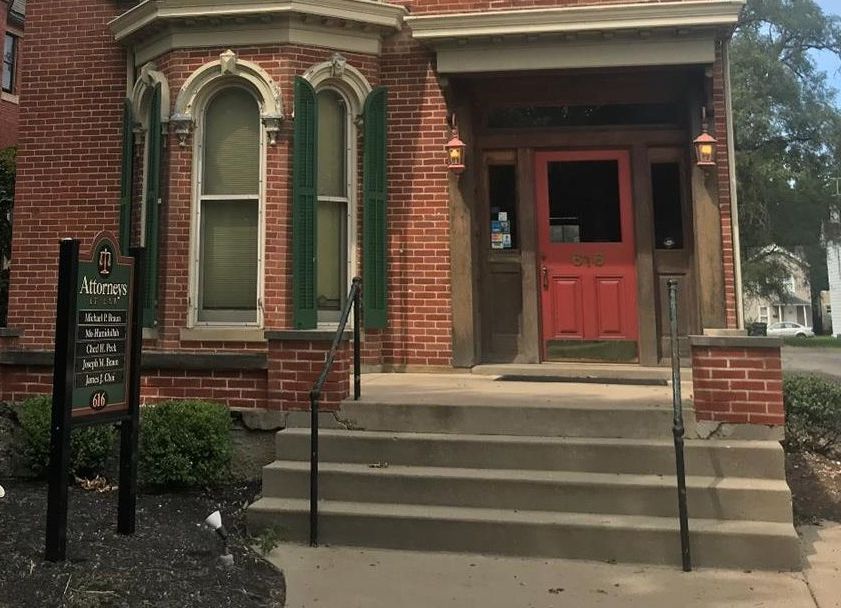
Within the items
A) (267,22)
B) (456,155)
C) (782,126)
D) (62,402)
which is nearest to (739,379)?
(456,155)

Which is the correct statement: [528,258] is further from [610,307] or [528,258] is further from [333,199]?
[333,199]

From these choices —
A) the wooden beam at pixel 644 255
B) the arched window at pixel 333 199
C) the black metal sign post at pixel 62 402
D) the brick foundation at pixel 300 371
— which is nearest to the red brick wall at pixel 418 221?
the arched window at pixel 333 199

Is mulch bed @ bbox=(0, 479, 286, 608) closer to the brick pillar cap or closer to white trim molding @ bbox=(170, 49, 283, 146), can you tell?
the brick pillar cap

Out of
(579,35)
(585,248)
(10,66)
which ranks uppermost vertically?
(10,66)

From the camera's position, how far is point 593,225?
724 cm

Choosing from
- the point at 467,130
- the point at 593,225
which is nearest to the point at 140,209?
the point at 467,130

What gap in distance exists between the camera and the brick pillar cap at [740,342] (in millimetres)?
4453

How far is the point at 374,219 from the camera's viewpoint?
22.6 feet

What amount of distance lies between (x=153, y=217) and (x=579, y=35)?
4426mm

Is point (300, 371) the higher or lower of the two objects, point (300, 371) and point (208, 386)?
the higher

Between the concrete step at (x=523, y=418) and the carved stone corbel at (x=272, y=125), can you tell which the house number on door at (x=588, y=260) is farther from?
the carved stone corbel at (x=272, y=125)

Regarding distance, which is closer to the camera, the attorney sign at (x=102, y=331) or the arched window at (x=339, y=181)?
the attorney sign at (x=102, y=331)

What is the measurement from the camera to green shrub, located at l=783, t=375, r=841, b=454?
19.3 feet

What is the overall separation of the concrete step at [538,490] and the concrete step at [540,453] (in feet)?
0.19
